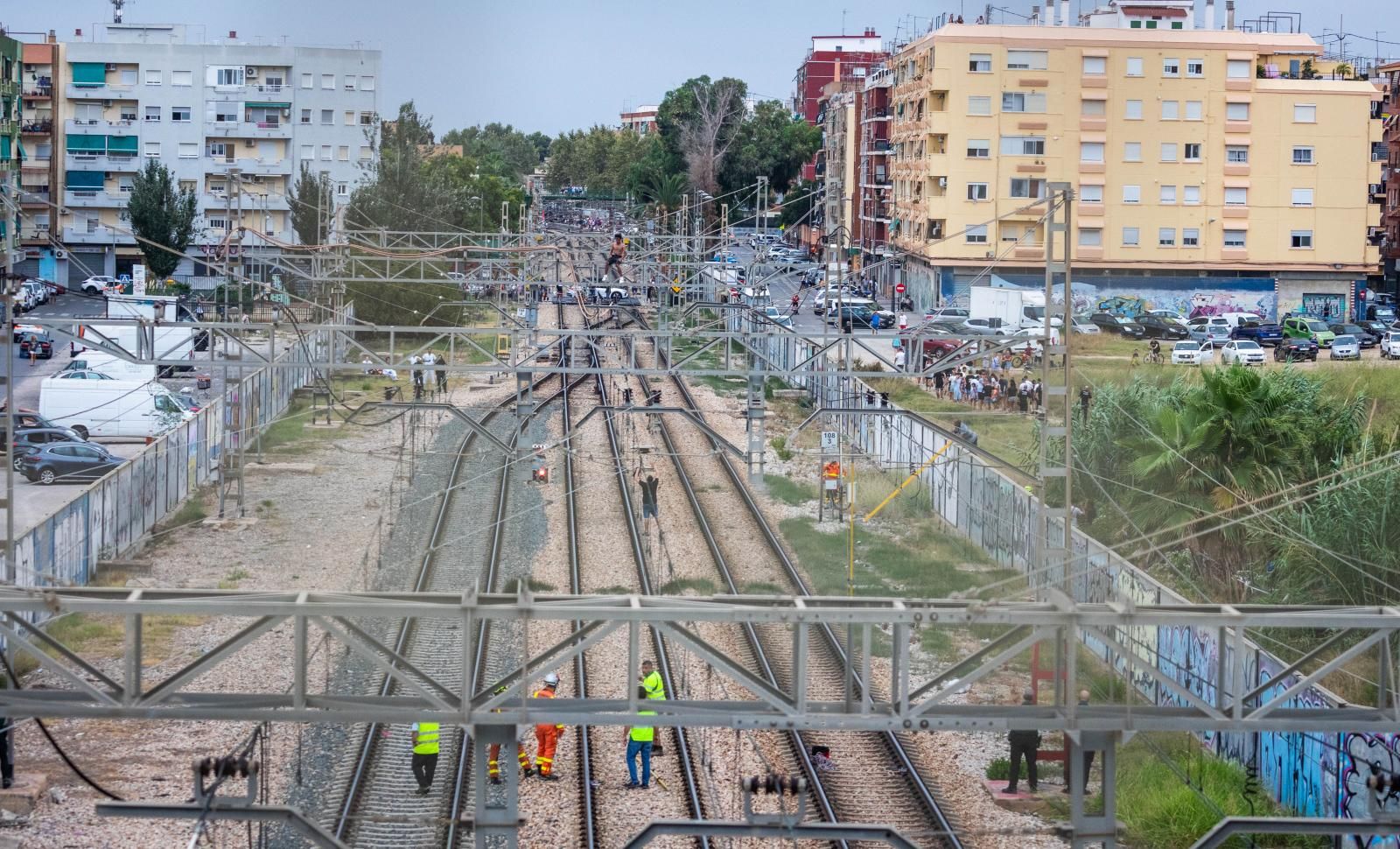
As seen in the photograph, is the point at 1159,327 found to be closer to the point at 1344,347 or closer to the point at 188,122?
the point at 1344,347

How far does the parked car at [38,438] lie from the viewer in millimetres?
22131

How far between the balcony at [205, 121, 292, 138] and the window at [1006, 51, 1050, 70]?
2918cm

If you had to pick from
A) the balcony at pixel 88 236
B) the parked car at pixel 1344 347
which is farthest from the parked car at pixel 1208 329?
the balcony at pixel 88 236

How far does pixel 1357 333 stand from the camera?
35625mm

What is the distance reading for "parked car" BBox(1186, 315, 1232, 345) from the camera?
32.8 metres

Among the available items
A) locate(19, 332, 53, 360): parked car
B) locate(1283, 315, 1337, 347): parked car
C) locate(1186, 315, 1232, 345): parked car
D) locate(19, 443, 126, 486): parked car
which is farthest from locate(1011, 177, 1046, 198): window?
locate(19, 332, 53, 360): parked car

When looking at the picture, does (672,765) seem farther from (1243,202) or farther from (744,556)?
(1243,202)

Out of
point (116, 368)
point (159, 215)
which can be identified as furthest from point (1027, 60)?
point (159, 215)

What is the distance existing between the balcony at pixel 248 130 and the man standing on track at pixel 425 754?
42059mm

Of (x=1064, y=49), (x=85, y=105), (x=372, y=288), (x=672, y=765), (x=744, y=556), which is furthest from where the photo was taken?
(x=85, y=105)

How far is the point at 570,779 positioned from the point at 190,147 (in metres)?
43.3

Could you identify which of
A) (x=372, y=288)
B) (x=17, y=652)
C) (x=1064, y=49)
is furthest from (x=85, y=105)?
(x=17, y=652)

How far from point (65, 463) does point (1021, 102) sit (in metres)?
15.5

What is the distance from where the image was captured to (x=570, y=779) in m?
10.9
